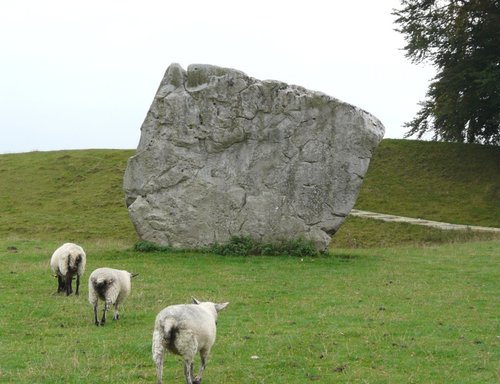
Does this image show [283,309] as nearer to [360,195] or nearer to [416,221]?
[416,221]

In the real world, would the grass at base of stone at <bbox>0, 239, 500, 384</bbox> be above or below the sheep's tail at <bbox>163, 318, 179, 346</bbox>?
below

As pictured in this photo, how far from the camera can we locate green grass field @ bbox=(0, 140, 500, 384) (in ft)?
36.8

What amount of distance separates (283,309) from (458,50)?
34.6 meters

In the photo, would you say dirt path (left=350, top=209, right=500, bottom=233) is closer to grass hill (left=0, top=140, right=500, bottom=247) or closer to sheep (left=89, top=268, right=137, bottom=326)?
grass hill (left=0, top=140, right=500, bottom=247)

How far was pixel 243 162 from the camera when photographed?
87.0 ft

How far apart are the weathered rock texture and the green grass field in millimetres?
1482

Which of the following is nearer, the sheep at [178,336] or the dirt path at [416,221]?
the sheep at [178,336]

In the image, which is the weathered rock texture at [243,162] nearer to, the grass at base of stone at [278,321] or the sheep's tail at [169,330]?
the grass at base of stone at [278,321]

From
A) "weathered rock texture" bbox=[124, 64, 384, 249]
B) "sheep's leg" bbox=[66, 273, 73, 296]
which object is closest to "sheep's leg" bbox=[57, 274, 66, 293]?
"sheep's leg" bbox=[66, 273, 73, 296]

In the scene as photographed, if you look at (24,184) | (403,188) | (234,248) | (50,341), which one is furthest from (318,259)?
(24,184)

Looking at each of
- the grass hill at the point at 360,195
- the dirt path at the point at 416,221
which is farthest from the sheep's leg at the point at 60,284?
the dirt path at the point at 416,221

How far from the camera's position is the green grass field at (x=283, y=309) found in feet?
36.8

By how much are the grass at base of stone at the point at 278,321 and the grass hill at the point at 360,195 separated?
11469 mm

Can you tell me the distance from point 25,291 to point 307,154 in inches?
489
